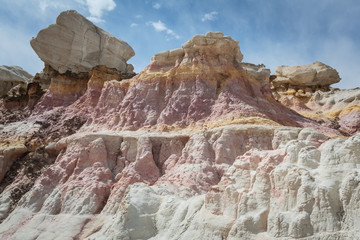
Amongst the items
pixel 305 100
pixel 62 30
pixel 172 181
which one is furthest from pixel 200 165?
pixel 305 100

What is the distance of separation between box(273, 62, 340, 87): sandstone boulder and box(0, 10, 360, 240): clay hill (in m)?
11.1

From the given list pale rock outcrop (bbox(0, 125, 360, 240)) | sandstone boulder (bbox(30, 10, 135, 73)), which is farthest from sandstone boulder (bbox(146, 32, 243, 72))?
sandstone boulder (bbox(30, 10, 135, 73))

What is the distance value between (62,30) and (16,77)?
16.8 m

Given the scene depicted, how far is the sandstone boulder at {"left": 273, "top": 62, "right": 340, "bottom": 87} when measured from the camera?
1984 inches

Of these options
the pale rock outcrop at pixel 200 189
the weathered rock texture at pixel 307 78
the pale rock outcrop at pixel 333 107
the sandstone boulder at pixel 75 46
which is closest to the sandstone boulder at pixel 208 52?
the pale rock outcrop at pixel 200 189

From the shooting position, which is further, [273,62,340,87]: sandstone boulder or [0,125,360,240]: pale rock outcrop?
[273,62,340,87]: sandstone boulder

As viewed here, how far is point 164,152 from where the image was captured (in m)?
20.2

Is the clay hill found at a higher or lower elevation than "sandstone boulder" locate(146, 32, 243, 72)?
lower

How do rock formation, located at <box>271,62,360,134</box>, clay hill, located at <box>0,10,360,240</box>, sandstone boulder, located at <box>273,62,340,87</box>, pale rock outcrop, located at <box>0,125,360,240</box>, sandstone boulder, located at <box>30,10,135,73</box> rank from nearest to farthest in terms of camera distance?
Result: pale rock outcrop, located at <box>0,125,360,240</box> < clay hill, located at <box>0,10,360,240</box> < sandstone boulder, located at <box>30,10,135,73</box> < rock formation, located at <box>271,62,360,134</box> < sandstone boulder, located at <box>273,62,340,87</box>

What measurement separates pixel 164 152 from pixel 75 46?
21204mm

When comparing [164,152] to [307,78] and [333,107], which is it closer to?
[333,107]

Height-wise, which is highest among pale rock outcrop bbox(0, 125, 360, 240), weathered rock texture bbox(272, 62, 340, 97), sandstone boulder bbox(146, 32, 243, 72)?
weathered rock texture bbox(272, 62, 340, 97)

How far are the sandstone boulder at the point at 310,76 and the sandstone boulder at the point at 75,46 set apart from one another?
27.2 metres

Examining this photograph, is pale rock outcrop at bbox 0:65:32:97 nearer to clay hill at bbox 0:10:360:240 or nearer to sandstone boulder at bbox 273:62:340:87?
clay hill at bbox 0:10:360:240
